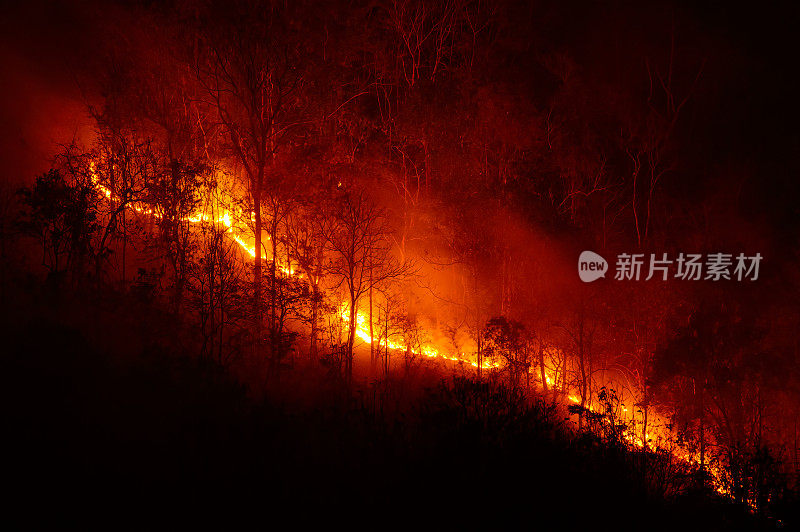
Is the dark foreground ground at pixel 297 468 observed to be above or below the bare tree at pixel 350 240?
below

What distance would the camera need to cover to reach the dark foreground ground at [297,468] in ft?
15.3

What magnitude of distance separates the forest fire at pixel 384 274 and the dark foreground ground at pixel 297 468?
4 cm

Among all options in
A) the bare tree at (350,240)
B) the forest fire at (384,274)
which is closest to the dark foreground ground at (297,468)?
the forest fire at (384,274)

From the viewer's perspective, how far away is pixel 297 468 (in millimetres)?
5379

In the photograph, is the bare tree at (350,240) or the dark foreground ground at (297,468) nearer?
the dark foreground ground at (297,468)

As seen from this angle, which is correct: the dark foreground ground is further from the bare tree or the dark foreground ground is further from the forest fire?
the bare tree

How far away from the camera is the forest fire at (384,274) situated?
557 centimetres

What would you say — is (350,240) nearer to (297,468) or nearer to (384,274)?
(384,274)

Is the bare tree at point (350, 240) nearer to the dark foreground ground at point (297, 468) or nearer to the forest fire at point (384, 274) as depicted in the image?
the forest fire at point (384, 274)

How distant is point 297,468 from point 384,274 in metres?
16.1

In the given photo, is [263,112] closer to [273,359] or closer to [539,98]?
[273,359]

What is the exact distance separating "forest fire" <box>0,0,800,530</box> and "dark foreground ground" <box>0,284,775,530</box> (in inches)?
1.4

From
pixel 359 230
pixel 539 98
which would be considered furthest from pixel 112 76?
pixel 539 98

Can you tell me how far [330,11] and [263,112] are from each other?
390 cm
